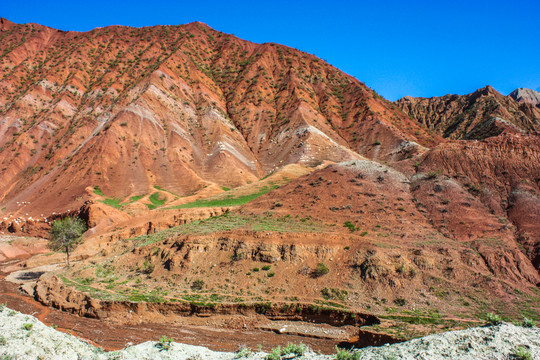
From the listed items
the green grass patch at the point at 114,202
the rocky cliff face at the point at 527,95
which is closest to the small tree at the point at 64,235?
the green grass patch at the point at 114,202

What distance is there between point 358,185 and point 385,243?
9457mm

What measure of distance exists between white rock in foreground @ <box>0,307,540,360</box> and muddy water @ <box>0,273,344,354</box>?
4965 mm

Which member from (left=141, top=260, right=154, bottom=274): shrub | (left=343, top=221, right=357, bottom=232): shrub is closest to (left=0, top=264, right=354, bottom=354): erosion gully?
(left=141, top=260, right=154, bottom=274): shrub

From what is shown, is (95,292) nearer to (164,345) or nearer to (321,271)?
(164,345)

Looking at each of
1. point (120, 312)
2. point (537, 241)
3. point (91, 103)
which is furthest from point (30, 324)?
point (91, 103)

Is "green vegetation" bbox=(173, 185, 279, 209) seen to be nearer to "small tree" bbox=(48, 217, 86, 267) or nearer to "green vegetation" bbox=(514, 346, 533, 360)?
"small tree" bbox=(48, 217, 86, 267)

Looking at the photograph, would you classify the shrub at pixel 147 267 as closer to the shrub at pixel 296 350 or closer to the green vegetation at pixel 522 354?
the shrub at pixel 296 350

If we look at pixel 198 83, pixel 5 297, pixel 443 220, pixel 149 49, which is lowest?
pixel 5 297

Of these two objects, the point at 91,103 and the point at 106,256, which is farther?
the point at 91,103

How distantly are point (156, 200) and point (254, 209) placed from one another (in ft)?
72.7

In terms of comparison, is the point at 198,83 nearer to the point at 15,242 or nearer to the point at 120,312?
the point at 15,242

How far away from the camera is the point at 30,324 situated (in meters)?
10.8

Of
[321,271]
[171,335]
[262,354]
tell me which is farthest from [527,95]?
[262,354]

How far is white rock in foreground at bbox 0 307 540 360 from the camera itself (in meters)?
8.62
